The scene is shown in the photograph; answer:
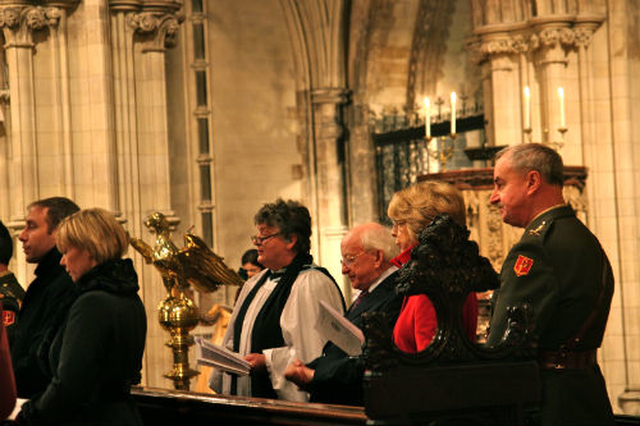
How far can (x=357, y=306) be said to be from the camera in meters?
4.65

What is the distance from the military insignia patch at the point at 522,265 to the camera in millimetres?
3512

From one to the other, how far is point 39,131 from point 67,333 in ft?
18.2

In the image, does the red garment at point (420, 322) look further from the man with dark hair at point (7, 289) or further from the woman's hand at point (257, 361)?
the man with dark hair at point (7, 289)

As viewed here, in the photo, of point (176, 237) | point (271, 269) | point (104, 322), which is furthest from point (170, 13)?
point (104, 322)

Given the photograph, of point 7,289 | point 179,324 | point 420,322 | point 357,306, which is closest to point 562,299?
point 420,322

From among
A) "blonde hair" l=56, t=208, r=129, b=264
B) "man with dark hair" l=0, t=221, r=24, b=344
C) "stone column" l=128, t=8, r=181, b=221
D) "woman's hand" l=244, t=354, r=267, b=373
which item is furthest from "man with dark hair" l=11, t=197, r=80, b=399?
"stone column" l=128, t=8, r=181, b=221

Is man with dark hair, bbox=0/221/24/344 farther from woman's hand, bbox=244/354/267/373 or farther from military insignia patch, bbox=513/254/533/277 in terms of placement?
military insignia patch, bbox=513/254/533/277

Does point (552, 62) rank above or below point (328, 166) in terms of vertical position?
above

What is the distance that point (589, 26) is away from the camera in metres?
10.5

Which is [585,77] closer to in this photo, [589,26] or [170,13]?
[589,26]

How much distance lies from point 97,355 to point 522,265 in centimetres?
126

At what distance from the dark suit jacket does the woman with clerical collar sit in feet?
1.41

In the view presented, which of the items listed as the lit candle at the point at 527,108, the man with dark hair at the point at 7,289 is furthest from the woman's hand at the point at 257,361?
the lit candle at the point at 527,108

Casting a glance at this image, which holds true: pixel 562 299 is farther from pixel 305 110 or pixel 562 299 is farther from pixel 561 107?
pixel 305 110
